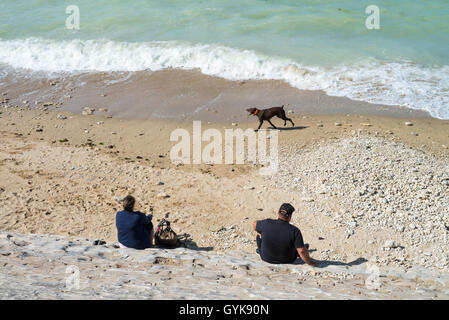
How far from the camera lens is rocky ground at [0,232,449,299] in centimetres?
454

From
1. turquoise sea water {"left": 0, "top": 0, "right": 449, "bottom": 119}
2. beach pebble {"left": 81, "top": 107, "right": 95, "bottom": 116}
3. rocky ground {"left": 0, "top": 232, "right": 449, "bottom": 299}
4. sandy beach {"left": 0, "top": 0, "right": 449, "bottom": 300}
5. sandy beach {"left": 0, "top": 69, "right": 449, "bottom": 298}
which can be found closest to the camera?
rocky ground {"left": 0, "top": 232, "right": 449, "bottom": 299}

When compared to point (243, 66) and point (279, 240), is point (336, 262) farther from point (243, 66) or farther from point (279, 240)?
point (243, 66)

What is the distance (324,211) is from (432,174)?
284 cm

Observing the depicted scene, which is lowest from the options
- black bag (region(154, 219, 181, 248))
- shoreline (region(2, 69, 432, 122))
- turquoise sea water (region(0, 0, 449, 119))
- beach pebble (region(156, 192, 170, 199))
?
black bag (region(154, 219, 181, 248))

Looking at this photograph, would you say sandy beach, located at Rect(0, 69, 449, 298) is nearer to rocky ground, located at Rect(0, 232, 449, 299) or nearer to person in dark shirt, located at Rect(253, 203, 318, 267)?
rocky ground, located at Rect(0, 232, 449, 299)

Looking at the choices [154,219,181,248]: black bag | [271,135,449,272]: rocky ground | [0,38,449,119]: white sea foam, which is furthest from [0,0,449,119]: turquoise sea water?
[154,219,181,248]: black bag

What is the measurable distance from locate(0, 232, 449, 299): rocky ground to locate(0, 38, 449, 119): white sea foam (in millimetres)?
9073

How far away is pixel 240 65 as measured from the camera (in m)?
16.0

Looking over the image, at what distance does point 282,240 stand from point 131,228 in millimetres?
2509

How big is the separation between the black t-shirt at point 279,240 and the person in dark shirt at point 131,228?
1.97 m

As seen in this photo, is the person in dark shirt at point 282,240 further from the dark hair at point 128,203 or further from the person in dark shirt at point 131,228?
the dark hair at point 128,203

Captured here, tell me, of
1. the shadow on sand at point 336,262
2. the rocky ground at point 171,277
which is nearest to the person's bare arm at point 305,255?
the rocky ground at point 171,277

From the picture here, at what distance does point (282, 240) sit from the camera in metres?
5.98

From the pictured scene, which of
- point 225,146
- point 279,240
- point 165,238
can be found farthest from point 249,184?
point 279,240
